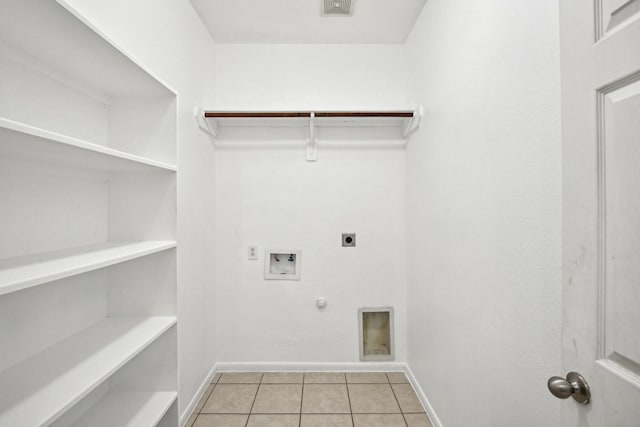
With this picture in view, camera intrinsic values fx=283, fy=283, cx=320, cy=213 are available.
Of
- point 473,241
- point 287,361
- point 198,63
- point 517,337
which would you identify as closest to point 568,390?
point 517,337

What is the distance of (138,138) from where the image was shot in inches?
51.0

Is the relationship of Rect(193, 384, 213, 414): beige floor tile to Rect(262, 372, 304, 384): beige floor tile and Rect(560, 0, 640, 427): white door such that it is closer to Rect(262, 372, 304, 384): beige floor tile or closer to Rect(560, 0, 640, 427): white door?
Rect(262, 372, 304, 384): beige floor tile

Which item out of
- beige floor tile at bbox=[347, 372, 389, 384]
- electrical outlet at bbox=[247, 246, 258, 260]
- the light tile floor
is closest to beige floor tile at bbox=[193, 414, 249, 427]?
the light tile floor

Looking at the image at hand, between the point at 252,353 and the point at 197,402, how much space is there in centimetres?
48

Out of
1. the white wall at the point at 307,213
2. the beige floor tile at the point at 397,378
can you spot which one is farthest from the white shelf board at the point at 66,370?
the beige floor tile at the point at 397,378

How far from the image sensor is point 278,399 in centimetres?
194

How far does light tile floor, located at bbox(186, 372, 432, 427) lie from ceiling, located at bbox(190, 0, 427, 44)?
2.63 m

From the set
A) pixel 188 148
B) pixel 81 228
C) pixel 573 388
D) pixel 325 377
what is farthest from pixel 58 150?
pixel 325 377

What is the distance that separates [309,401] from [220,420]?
0.57 meters

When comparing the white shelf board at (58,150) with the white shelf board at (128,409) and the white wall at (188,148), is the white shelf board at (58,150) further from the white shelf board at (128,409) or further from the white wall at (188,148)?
the white shelf board at (128,409)

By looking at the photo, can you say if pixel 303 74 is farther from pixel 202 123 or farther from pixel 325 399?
pixel 325 399

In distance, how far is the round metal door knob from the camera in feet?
1.99

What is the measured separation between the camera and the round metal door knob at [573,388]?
0.61 meters

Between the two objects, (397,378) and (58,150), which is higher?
(58,150)
